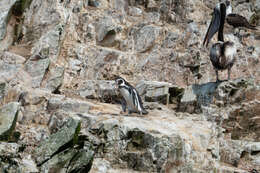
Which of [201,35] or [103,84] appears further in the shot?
[201,35]

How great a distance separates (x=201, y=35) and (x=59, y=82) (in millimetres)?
7360

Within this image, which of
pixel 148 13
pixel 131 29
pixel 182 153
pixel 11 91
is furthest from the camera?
pixel 148 13

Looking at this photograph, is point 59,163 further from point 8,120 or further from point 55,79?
point 55,79

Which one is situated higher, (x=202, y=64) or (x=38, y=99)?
(x=202, y=64)

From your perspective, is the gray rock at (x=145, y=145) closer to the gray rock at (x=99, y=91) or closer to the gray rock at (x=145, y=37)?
the gray rock at (x=99, y=91)

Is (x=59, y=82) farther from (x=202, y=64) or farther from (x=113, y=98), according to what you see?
(x=202, y=64)

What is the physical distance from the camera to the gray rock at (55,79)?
10959mm

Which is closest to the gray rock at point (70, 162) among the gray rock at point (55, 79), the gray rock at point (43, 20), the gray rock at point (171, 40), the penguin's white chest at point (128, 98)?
the penguin's white chest at point (128, 98)

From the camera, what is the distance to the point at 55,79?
11141mm

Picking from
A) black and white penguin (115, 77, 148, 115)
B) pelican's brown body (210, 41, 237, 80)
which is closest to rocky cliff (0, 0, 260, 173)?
black and white penguin (115, 77, 148, 115)

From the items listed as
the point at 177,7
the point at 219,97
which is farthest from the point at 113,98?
the point at 177,7

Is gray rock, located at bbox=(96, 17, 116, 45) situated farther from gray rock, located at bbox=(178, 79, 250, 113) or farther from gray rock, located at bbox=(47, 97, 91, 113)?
gray rock, located at bbox=(47, 97, 91, 113)

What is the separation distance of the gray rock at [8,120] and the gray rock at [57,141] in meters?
0.67

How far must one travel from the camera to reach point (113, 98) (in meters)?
10.8
